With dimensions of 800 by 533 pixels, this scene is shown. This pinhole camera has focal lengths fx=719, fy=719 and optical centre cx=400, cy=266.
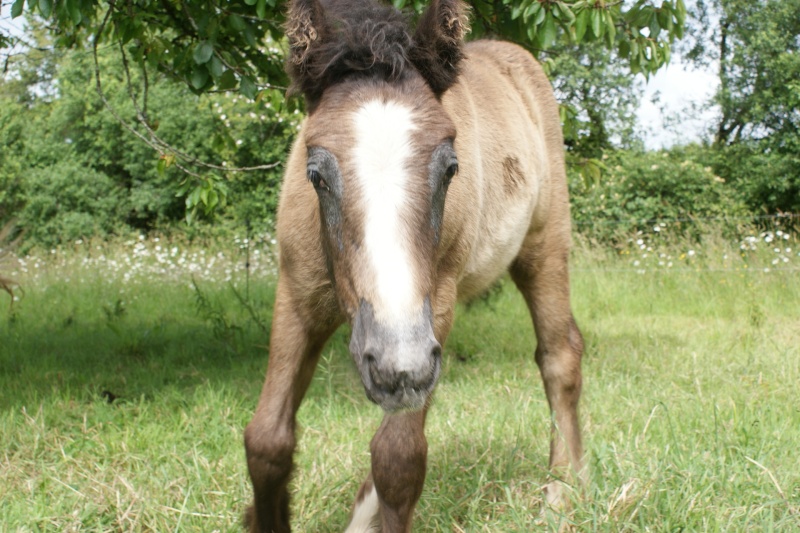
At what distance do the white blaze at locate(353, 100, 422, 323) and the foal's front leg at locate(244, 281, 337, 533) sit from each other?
31.3 inches

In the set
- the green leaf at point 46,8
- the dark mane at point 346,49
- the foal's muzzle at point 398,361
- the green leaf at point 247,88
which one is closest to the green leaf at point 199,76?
the green leaf at point 247,88

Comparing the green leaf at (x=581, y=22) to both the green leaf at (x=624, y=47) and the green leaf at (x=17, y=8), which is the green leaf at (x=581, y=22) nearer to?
the green leaf at (x=624, y=47)

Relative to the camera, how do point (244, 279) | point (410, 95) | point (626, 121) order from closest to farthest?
1. point (410, 95)
2. point (244, 279)
3. point (626, 121)

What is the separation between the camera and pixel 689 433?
12.2ft

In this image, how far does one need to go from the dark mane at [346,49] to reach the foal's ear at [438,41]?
2.5 inches

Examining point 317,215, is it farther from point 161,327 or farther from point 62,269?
point 62,269

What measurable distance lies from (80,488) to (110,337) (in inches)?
134

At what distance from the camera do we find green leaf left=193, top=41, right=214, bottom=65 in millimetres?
3893

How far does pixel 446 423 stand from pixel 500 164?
61.1 inches

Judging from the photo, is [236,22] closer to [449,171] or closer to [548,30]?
[548,30]

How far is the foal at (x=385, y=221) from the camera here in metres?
1.96

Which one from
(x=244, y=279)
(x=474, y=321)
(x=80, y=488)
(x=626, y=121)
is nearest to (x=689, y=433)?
(x=80, y=488)

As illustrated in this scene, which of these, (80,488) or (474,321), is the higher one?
(80,488)

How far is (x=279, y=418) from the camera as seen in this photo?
2.64 meters
